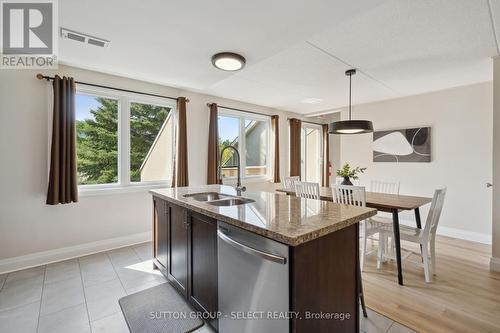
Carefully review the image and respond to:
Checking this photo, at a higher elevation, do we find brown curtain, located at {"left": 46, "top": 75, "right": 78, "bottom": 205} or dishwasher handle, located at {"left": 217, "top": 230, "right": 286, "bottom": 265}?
brown curtain, located at {"left": 46, "top": 75, "right": 78, "bottom": 205}

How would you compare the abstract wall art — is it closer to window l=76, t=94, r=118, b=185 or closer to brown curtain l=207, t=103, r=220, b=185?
brown curtain l=207, t=103, r=220, b=185

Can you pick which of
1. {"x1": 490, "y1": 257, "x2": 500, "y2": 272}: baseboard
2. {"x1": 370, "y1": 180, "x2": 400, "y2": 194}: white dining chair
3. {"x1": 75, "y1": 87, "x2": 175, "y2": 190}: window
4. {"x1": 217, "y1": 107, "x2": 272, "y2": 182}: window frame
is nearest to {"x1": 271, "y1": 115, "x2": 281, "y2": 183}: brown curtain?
{"x1": 217, "y1": 107, "x2": 272, "y2": 182}: window frame

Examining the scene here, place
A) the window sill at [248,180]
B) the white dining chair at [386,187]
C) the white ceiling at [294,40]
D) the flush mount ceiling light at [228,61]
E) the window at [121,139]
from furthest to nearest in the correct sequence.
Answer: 1. the window sill at [248,180]
2. the white dining chair at [386,187]
3. the window at [121,139]
4. the flush mount ceiling light at [228,61]
5. the white ceiling at [294,40]

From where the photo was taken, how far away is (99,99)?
3.37m

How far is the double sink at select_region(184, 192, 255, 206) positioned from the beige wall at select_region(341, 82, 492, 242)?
3739 mm

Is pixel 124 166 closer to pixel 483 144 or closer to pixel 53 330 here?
pixel 53 330

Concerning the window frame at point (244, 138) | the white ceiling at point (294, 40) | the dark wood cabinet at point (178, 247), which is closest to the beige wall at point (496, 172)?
the white ceiling at point (294, 40)

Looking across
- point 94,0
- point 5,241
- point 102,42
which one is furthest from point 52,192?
point 94,0

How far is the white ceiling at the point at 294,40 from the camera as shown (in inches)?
Result: 71.0

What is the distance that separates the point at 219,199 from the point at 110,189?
195 centimetres

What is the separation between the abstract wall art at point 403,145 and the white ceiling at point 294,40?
2.94ft

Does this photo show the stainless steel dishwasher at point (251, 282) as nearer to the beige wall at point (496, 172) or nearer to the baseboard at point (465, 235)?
the beige wall at point (496, 172)

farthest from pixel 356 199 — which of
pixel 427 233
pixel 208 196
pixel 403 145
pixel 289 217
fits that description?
pixel 403 145

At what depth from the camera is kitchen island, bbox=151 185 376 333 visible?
1.16m
